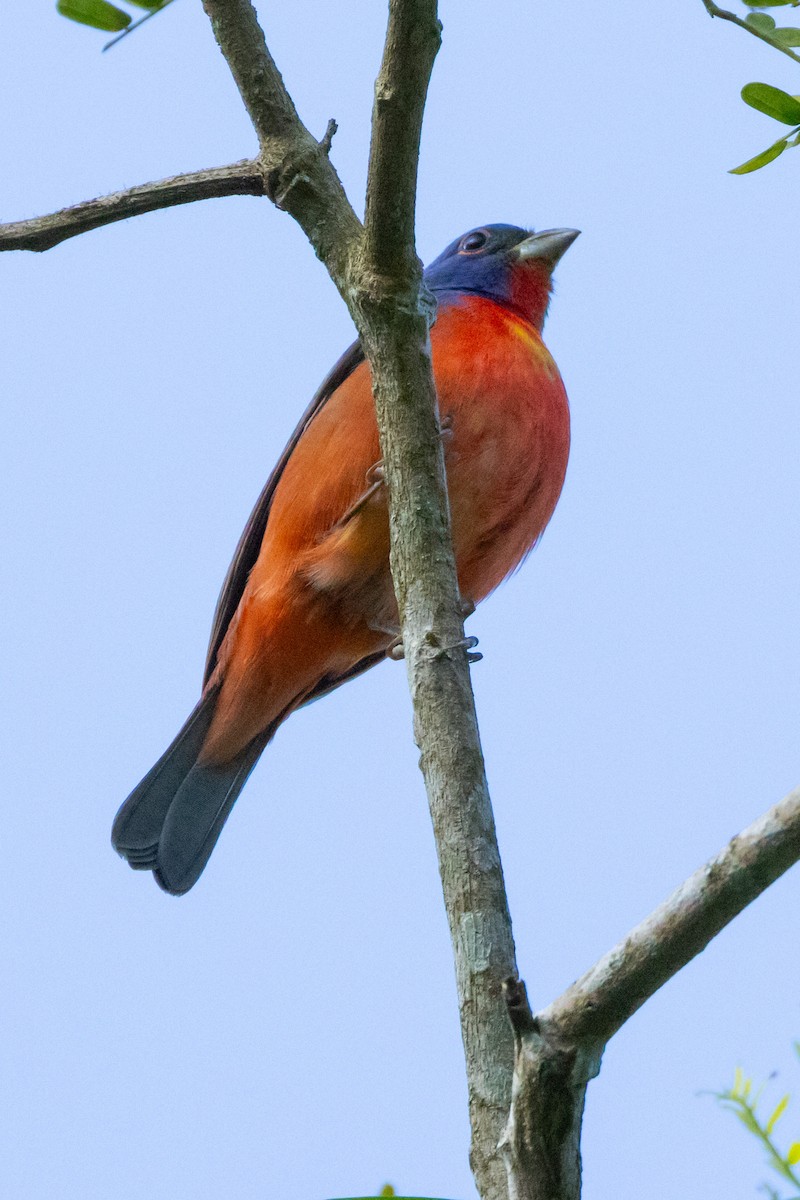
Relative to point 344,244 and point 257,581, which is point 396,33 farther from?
point 257,581

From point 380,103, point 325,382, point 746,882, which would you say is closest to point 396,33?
point 380,103

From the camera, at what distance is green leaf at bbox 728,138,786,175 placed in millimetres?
2633

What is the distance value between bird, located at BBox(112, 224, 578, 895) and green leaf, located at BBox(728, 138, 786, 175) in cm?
217

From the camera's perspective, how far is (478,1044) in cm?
241

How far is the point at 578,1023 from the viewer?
2.05 meters

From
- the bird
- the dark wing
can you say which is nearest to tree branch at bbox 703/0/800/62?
the bird

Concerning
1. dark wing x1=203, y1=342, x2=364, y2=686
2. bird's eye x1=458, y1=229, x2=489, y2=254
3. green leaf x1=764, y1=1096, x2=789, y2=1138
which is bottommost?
green leaf x1=764, y1=1096, x2=789, y2=1138

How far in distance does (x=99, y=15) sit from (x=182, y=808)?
329 cm

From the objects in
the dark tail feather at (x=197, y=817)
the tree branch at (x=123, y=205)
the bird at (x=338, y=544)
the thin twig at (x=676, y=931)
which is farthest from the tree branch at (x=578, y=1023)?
the dark tail feather at (x=197, y=817)

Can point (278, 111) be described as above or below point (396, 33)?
above

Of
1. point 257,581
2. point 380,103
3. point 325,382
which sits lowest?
point 380,103

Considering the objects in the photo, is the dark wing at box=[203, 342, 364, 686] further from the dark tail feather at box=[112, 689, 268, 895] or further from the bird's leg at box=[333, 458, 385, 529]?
the bird's leg at box=[333, 458, 385, 529]

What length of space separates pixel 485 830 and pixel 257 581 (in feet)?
9.24

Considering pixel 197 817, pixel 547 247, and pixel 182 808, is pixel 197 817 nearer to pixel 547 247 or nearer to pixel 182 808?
pixel 182 808
